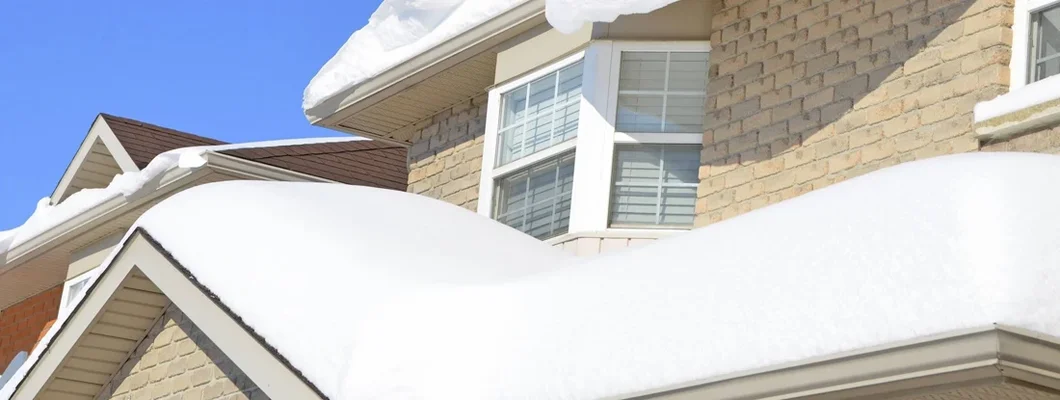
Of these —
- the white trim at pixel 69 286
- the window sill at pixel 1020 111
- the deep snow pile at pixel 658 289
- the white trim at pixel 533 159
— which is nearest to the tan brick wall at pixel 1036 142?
the window sill at pixel 1020 111

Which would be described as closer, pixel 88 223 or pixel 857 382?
pixel 857 382

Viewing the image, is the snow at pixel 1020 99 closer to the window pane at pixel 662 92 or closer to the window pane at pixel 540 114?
the window pane at pixel 662 92

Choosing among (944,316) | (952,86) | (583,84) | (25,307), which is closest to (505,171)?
(583,84)

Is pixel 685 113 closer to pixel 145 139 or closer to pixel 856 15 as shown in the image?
pixel 856 15

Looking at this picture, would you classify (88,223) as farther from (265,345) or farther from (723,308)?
(723,308)

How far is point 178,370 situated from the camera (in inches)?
303

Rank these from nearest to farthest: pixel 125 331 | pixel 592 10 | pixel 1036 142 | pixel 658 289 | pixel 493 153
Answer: pixel 658 289 < pixel 1036 142 < pixel 125 331 < pixel 592 10 < pixel 493 153

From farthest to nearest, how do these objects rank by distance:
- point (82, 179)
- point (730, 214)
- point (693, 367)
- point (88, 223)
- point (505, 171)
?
point (82, 179), point (88, 223), point (505, 171), point (730, 214), point (693, 367)

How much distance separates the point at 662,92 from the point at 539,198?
1.23 m

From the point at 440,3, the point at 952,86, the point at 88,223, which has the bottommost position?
the point at 88,223

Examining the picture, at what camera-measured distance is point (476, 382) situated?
5.58 meters

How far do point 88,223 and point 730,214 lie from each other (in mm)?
8523

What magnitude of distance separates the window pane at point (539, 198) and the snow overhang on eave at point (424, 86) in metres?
0.96

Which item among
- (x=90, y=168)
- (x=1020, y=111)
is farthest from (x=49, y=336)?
(x=90, y=168)
